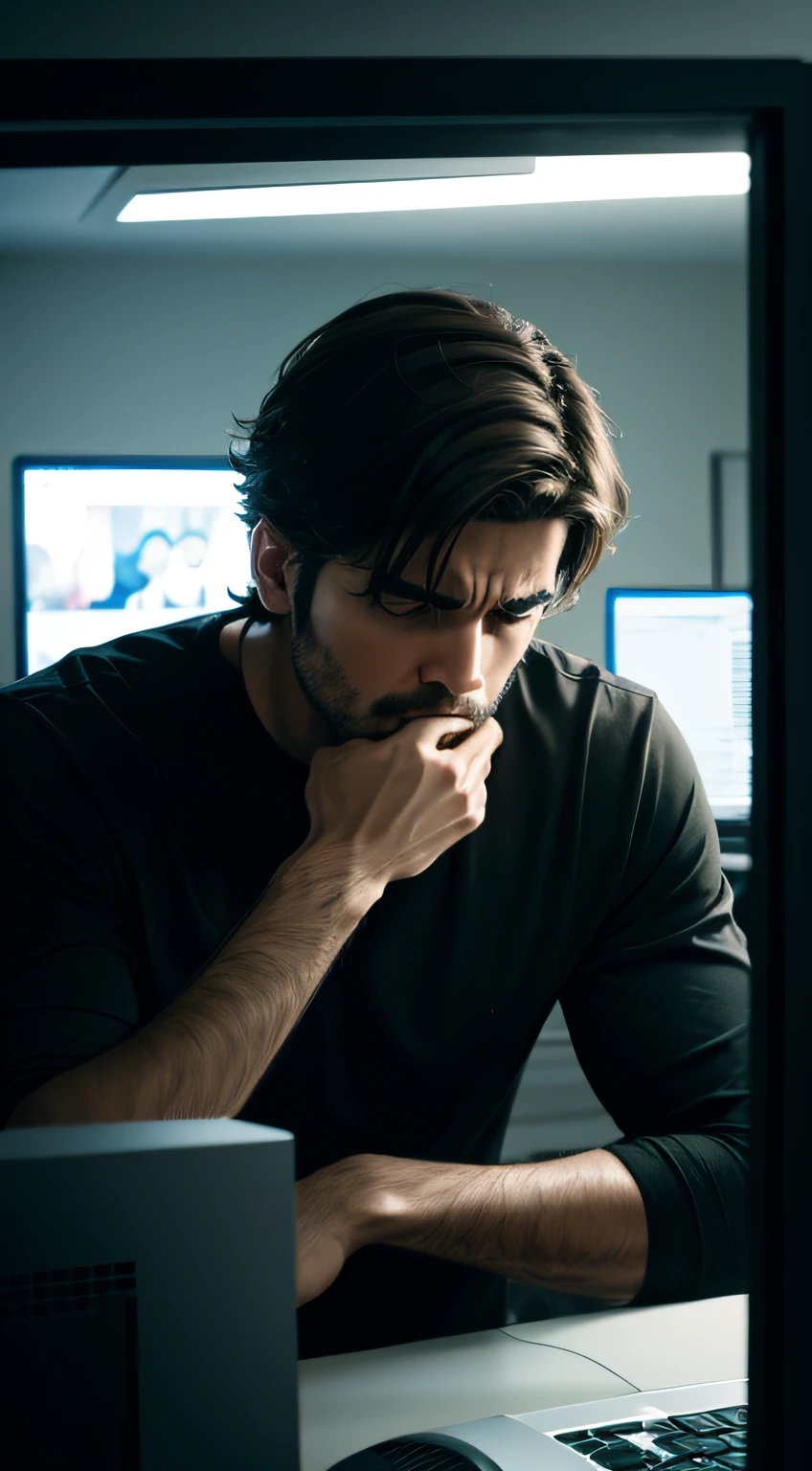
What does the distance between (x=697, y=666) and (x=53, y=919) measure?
0.51m

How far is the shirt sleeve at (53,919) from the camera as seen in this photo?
1.99 feet

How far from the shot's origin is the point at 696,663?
0.85 m

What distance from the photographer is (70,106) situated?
39cm

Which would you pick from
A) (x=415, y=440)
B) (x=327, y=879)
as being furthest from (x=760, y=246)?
(x=327, y=879)

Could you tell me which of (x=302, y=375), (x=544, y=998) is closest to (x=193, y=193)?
(x=302, y=375)

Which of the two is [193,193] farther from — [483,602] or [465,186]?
[483,602]

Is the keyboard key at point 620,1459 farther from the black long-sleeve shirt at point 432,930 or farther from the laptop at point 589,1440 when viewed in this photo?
the black long-sleeve shirt at point 432,930

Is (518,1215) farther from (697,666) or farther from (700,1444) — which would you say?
(697,666)

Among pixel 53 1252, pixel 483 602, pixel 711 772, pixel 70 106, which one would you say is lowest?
pixel 53 1252

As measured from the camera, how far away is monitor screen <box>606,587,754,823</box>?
794mm

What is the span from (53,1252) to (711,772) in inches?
23.6

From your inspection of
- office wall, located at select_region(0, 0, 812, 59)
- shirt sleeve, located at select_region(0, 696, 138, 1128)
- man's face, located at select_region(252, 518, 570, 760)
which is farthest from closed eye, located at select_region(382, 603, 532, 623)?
office wall, located at select_region(0, 0, 812, 59)

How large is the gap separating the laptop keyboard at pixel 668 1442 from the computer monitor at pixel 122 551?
0.52 meters

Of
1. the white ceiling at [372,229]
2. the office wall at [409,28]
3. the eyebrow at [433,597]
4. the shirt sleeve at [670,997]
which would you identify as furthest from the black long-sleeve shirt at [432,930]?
the office wall at [409,28]
